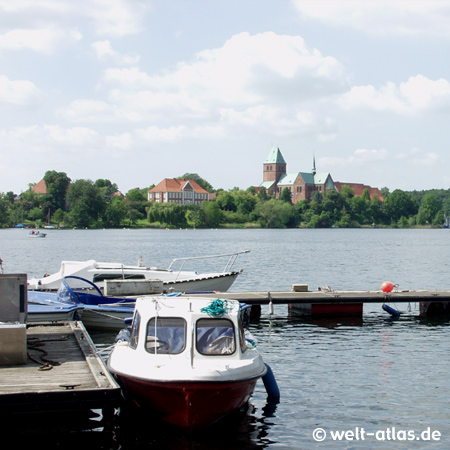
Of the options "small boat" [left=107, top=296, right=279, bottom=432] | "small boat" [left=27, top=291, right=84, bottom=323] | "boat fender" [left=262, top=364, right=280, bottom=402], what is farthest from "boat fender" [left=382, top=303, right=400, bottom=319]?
"small boat" [left=107, top=296, right=279, bottom=432]

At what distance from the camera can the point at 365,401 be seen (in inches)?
639

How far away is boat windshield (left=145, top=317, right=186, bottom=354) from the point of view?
44.1ft

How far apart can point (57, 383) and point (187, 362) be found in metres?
2.54

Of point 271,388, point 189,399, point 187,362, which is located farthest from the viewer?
point 271,388

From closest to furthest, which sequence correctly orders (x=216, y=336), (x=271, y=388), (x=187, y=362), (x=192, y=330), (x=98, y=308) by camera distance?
1. (x=187, y=362)
2. (x=192, y=330)
3. (x=216, y=336)
4. (x=271, y=388)
5. (x=98, y=308)

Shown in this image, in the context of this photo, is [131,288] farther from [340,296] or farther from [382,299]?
[382,299]

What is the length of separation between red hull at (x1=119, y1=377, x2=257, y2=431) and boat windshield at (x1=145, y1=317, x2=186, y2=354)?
860mm

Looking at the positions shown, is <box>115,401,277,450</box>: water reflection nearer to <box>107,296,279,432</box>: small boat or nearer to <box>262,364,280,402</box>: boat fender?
<box>107,296,279,432</box>: small boat

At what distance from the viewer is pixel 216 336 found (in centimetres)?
1364

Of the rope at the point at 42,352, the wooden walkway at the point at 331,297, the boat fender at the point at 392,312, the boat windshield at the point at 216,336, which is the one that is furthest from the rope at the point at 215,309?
the boat fender at the point at 392,312

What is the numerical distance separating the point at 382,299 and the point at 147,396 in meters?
18.1

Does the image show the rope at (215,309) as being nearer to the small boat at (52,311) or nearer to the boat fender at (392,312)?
the small boat at (52,311)

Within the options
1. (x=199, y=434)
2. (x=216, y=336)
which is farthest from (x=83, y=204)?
(x=199, y=434)

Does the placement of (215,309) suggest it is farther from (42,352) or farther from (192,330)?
(42,352)
